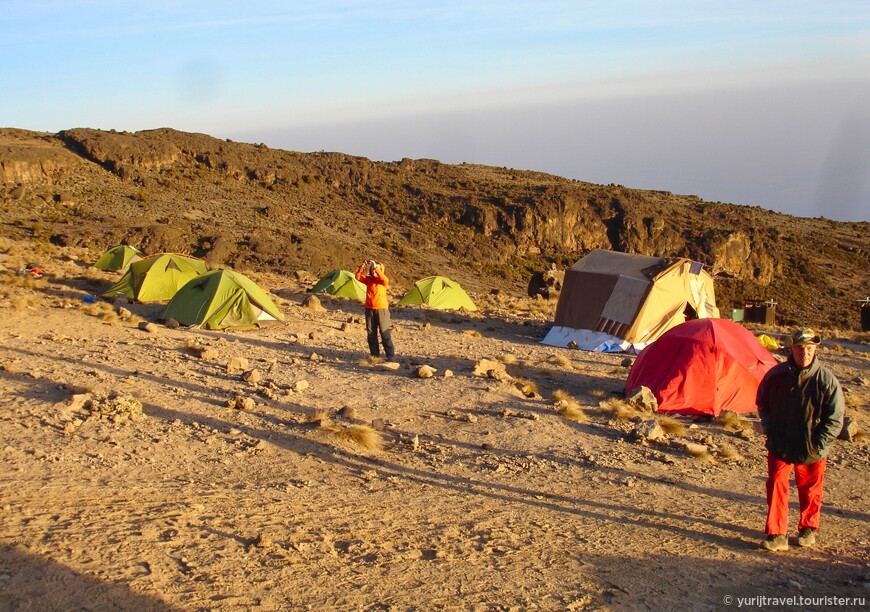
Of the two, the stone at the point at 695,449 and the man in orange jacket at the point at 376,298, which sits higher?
the man in orange jacket at the point at 376,298

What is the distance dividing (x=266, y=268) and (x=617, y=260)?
17773 millimetres

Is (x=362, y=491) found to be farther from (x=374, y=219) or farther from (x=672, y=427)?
(x=374, y=219)

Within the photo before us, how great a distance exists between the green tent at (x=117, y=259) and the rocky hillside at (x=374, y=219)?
7.08m

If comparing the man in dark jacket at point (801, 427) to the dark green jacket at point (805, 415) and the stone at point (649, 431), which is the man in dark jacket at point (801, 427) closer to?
the dark green jacket at point (805, 415)

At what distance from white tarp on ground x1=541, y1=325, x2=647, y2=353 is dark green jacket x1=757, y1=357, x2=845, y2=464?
10677 millimetres

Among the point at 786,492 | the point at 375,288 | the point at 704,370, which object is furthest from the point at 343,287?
the point at 786,492

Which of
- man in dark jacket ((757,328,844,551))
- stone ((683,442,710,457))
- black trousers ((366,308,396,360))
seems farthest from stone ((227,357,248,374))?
man in dark jacket ((757,328,844,551))

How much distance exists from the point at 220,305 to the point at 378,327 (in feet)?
14.2

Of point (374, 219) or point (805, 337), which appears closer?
point (805, 337)

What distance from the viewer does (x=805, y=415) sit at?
19.5 ft

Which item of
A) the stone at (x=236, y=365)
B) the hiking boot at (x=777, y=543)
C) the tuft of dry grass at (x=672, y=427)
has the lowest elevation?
the hiking boot at (x=777, y=543)

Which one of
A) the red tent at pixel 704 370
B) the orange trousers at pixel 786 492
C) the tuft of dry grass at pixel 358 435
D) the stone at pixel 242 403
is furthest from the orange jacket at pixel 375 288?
the orange trousers at pixel 786 492

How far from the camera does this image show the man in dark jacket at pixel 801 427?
595 centimetres

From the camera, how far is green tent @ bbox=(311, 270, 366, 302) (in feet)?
74.5
